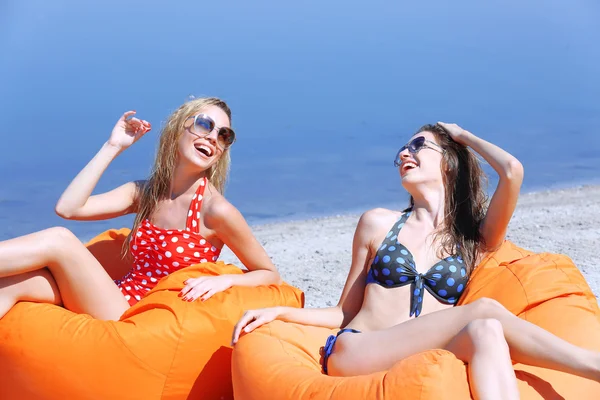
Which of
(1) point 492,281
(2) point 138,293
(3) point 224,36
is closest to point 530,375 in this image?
(1) point 492,281

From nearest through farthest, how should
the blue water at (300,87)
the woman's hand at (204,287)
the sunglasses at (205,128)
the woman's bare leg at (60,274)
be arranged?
the woman's bare leg at (60,274), the woman's hand at (204,287), the sunglasses at (205,128), the blue water at (300,87)

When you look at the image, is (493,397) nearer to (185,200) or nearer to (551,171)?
(185,200)

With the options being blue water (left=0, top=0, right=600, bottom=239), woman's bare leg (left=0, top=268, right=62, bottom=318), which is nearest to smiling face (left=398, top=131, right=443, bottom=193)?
woman's bare leg (left=0, top=268, right=62, bottom=318)

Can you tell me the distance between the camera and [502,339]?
2.69 meters

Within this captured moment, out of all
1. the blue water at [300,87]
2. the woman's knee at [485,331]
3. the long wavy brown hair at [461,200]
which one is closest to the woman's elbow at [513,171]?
the long wavy brown hair at [461,200]

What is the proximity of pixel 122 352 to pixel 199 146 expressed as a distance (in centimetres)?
99

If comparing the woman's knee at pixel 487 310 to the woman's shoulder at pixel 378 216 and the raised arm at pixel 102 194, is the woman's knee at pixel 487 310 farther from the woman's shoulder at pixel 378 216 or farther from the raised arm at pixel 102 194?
the raised arm at pixel 102 194

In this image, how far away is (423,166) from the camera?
3543 millimetres

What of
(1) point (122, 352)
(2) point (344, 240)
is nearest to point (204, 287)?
(1) point (122, 352)

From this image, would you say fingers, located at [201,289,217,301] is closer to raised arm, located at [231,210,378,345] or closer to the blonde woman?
the blonde woman

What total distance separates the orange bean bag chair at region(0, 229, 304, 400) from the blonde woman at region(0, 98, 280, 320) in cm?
8

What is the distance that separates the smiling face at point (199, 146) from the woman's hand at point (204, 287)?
1.72 feet

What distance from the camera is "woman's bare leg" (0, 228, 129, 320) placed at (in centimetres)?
325

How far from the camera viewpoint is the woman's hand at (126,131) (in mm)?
3945
